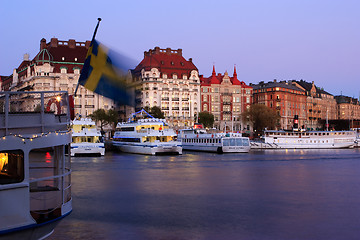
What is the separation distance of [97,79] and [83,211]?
855 cm

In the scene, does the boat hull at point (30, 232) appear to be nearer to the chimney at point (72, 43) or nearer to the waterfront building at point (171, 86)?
the waterfront building at point (171, 86)

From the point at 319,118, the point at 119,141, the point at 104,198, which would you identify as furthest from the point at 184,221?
the point at 319,118

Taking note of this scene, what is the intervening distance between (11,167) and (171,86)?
113 m

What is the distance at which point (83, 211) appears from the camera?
75.4 ft

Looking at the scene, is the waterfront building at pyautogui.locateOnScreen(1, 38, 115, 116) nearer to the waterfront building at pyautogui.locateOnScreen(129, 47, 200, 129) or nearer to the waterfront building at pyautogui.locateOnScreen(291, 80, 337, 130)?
the waterfront building at pyautogui.locateOnScreen(129, 47, 200, 129)

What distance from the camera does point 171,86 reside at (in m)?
125

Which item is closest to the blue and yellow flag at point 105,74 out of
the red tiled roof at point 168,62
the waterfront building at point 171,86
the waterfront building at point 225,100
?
the waterfront building at point 171,86

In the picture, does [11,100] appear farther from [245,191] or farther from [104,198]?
[245,191]

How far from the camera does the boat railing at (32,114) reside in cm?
1271

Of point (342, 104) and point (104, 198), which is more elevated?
point (342, 104)

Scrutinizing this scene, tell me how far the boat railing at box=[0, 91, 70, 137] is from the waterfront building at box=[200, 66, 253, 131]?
116988 millimetres

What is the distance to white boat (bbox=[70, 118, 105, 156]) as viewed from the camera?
198 feet

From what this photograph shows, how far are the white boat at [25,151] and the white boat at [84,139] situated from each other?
4628 centimetres

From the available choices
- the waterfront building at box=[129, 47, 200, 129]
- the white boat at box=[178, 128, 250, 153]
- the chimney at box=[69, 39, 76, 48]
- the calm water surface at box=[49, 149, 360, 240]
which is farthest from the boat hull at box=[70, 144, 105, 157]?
the chimney at box=[69, 39, 76, 48]
